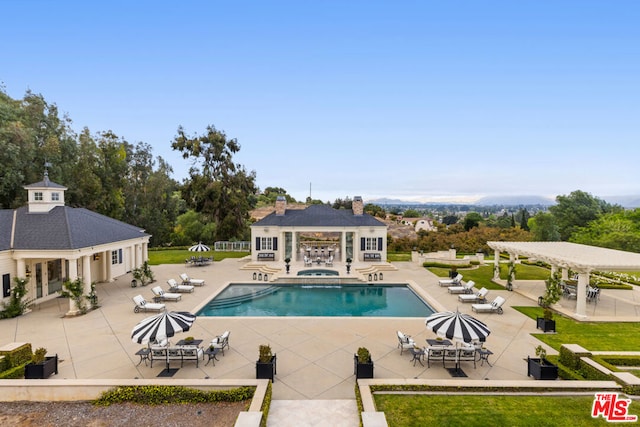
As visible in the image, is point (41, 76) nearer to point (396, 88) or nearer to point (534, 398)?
point (396, 88)

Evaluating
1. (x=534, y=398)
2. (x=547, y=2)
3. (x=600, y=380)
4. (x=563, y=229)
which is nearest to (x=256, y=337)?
(x=534, y=398)

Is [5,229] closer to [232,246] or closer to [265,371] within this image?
[265,371]

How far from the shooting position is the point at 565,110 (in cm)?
2814

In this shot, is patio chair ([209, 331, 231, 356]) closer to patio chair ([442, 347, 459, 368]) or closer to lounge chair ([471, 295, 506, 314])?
patio chair ([442, 347, 459, 368])

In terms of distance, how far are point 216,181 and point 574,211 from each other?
5523 centimetres

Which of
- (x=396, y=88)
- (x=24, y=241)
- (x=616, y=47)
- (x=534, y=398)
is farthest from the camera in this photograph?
(x=396, y=88)

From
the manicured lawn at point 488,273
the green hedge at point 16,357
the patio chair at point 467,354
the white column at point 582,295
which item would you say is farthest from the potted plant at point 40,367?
the manicured lawn at point 488,273

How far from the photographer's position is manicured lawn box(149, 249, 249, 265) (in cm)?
2948

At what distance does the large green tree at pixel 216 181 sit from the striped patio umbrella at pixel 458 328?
32.9m

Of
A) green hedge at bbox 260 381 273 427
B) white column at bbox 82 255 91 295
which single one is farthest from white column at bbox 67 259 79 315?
green hedge at bbox 260 381 273 427

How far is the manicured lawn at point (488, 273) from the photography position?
73.7ft

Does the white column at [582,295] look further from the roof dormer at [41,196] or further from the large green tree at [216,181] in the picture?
the large green tree at [216,181]

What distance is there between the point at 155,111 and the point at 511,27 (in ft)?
103

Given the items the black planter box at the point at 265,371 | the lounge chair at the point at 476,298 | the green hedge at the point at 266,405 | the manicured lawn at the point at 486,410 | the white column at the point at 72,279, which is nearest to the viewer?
the green hedge at the point at 266,405
